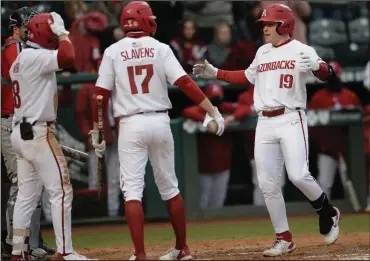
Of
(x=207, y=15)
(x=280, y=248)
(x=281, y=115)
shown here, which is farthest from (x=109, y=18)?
(x=280, y=248)

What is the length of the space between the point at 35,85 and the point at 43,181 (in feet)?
2.41

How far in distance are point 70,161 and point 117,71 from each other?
13.4 feet

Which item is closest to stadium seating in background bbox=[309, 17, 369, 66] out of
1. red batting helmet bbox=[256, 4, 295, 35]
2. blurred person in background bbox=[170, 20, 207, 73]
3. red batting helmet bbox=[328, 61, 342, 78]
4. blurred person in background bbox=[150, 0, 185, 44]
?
red batting helmet bbox=[328, 61, 342, 78]

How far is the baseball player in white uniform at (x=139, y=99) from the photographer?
277 inches

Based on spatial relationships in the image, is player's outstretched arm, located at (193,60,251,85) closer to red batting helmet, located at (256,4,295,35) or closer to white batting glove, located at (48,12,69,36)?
red batting helmet, located at (256,4,295,35)

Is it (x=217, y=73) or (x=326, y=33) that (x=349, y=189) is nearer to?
(x=326, y=33)

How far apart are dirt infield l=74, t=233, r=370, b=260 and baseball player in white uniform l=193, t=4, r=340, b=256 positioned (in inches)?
11.6

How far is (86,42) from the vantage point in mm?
11969

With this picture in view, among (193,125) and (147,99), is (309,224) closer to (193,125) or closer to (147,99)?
(193,125)

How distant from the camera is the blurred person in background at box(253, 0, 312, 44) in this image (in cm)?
1302

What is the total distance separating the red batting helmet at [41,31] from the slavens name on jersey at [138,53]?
0.57 meters

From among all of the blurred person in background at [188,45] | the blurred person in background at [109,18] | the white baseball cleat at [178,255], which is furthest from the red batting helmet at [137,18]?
the blurred person in background at [188,45]

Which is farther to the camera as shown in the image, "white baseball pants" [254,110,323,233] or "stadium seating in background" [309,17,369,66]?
"stadium seating in background" [309,17,369,66]

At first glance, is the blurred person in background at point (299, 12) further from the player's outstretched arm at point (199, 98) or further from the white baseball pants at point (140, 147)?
the white baseball pants at point (140, 147)
